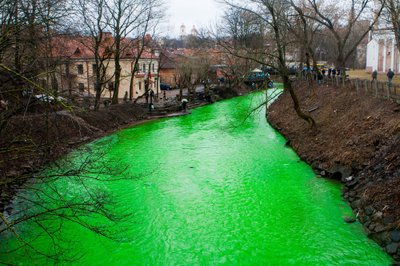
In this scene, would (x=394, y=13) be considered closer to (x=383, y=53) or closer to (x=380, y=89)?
(x=380, y=89)

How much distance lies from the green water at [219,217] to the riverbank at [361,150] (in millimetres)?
489

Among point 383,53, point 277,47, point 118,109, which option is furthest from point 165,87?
point 277,47

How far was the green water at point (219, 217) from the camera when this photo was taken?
400 inches

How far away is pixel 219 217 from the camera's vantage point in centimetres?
1248

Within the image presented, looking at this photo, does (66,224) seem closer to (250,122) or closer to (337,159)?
(337,159)

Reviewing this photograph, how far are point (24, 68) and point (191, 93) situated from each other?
37.4 meters

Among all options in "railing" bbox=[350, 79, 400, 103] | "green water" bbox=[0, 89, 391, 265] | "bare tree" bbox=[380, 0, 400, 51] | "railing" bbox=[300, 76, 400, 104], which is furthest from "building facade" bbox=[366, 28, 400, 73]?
"green water" bbox=[0, 89, 391, 265]

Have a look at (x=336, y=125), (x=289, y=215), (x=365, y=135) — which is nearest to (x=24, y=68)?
(x=289, y=215)

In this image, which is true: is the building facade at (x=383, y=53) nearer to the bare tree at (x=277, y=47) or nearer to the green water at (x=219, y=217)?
the bare tree at (x=277, y=47)

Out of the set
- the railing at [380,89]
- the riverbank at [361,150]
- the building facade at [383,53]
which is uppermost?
the building facade at [383,53]

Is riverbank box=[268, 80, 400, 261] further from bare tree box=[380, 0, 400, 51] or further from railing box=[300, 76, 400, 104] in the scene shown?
bare tree box=[380, 0, 400, 51]

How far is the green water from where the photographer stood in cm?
1016

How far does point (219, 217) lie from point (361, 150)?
23.1 ft

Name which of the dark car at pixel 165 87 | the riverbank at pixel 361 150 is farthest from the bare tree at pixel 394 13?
the dark car at pixel 165 87
